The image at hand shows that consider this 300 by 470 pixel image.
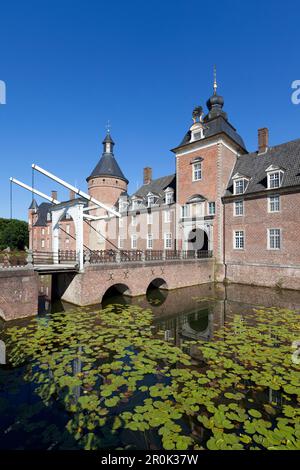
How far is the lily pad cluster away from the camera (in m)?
3.72

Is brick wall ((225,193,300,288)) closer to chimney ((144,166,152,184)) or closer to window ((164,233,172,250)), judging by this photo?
window ((164,233,172,250))

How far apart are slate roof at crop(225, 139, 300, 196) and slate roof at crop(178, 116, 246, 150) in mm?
2210

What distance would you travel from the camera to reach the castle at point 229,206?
653 inches

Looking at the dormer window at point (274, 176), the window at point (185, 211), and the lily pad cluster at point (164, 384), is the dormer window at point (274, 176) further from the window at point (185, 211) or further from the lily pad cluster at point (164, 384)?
the lily pad cluster at point (164, 384)

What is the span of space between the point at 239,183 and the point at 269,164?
2.69 m

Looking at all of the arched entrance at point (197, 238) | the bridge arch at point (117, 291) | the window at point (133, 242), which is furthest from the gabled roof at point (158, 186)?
the bridge arch at point (117, 291)

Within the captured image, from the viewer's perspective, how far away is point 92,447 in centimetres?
354

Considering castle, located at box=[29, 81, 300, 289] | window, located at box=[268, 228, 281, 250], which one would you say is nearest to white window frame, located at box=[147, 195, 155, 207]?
castle, located at box=[29, 81, 300, 289]

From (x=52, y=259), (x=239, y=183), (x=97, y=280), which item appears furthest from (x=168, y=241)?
(x=52, y=259)

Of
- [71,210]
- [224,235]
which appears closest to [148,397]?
[71,210]

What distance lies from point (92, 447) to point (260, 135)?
23359 millimetres

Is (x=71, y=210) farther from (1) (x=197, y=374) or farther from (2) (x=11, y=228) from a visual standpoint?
(2) (x=11, y=228)

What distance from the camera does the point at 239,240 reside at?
62.5 ft

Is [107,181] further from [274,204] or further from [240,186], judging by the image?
[274,204]
